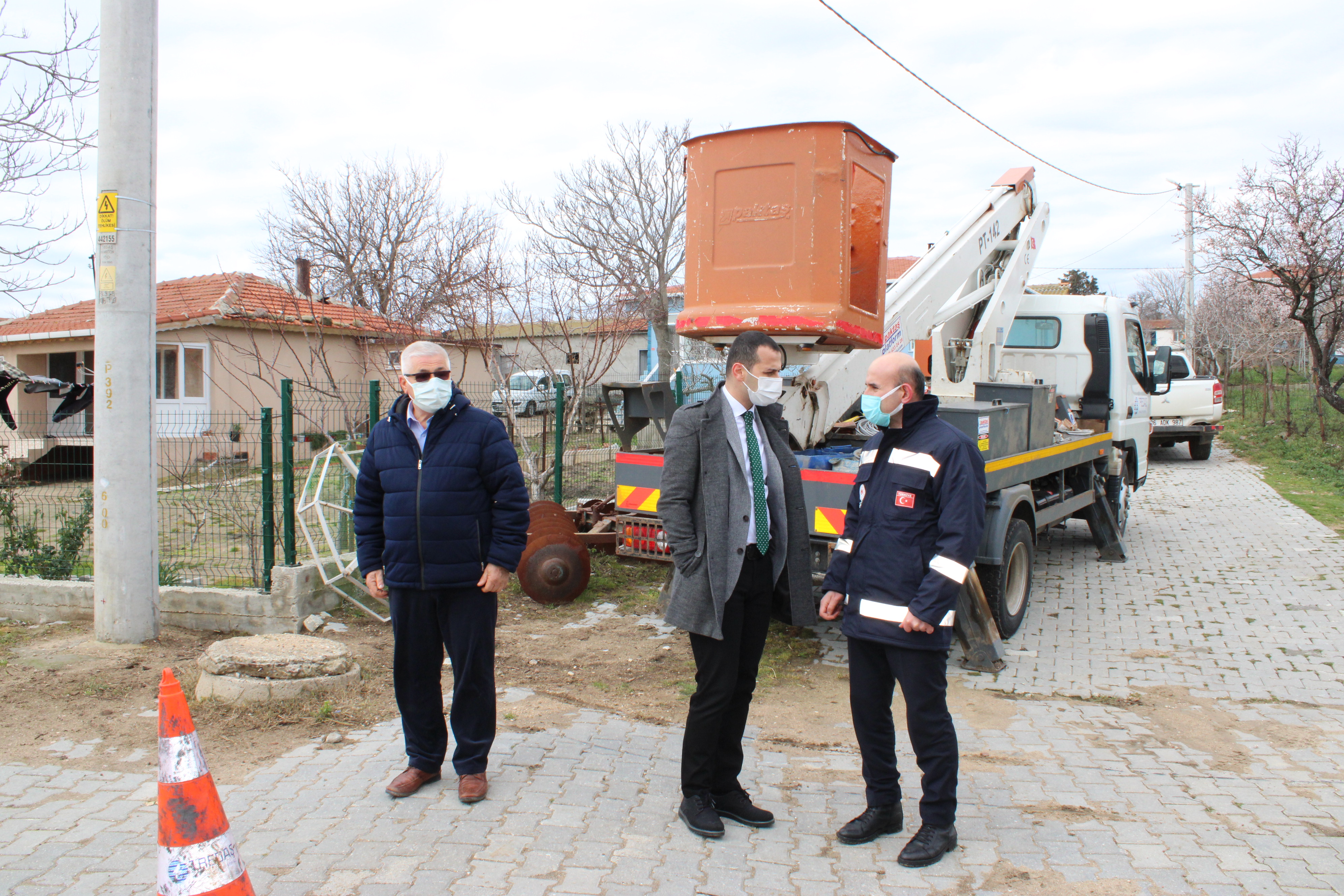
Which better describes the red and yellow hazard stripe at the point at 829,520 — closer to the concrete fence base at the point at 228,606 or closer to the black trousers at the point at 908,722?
the black trousers at the point at 908,722

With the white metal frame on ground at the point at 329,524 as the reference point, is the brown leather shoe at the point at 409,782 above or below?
below

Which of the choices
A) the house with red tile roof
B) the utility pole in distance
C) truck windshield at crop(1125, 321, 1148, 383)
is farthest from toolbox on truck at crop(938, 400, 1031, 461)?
the utility pole in distance

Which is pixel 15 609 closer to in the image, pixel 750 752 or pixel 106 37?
pixel 106 37

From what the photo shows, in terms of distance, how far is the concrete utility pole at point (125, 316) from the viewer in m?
5.30

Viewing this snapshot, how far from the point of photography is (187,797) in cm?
264

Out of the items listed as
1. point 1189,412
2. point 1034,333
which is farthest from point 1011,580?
point 1189,412

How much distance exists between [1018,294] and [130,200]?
7.76 metres

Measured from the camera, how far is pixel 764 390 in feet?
11.0

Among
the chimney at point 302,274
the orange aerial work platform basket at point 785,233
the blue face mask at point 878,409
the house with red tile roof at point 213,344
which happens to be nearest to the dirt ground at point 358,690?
the blue face mask at point 878,409

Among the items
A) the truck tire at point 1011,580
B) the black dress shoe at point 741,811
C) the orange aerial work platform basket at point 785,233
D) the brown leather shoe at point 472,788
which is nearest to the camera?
the black dress shoe at point 741,811

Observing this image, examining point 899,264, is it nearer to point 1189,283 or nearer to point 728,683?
point 1189,283

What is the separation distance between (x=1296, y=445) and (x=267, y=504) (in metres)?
20.6

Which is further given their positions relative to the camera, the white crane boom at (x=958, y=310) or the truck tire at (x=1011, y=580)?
the white crane boom at (x=958, y=310)

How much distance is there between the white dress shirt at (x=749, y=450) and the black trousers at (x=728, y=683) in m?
0.12
